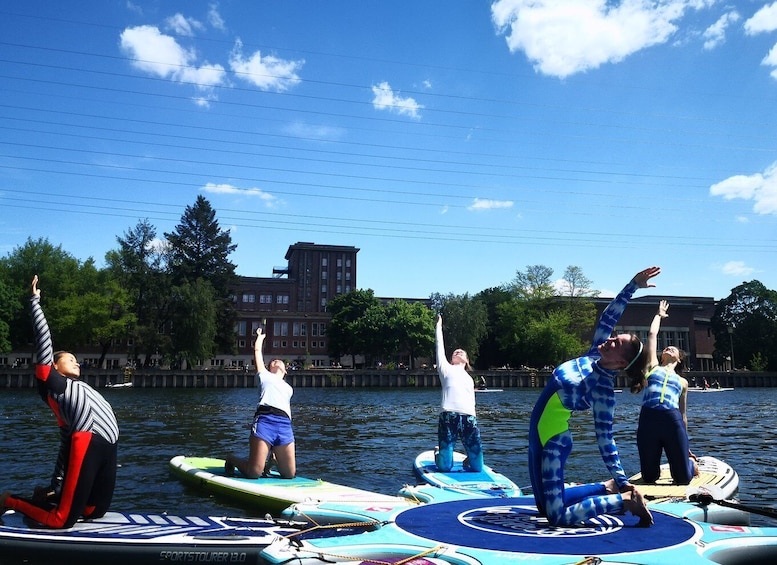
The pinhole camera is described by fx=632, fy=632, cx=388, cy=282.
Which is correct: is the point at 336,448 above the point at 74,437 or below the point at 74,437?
below

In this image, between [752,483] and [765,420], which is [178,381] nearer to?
[765,420]

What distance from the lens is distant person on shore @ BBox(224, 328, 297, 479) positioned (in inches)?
427

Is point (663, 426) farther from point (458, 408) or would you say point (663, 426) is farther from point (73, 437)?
point (73, 437)

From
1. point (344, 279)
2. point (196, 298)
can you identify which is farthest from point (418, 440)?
point (344, 279)

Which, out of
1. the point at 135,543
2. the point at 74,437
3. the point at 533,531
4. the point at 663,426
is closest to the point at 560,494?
the point at 533,531

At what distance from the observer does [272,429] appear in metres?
10.9

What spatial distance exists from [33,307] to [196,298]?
75686 millimetres

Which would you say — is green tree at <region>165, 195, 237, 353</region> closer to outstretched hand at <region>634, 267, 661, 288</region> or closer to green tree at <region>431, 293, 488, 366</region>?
green tree at <region>431, 293, 488, 366</region>

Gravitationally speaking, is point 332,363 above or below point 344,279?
below

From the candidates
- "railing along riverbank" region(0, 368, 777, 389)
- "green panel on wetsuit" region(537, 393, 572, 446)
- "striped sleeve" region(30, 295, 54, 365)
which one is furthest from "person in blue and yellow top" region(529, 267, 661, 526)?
"railing along riverbank" region(0, 368, 777, 389)

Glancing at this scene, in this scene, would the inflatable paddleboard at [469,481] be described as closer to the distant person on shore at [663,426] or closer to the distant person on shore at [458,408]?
the distant person on shore at [458,408]

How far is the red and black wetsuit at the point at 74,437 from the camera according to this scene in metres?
6.83

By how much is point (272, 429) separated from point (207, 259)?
287ft

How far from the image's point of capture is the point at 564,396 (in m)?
6.29
